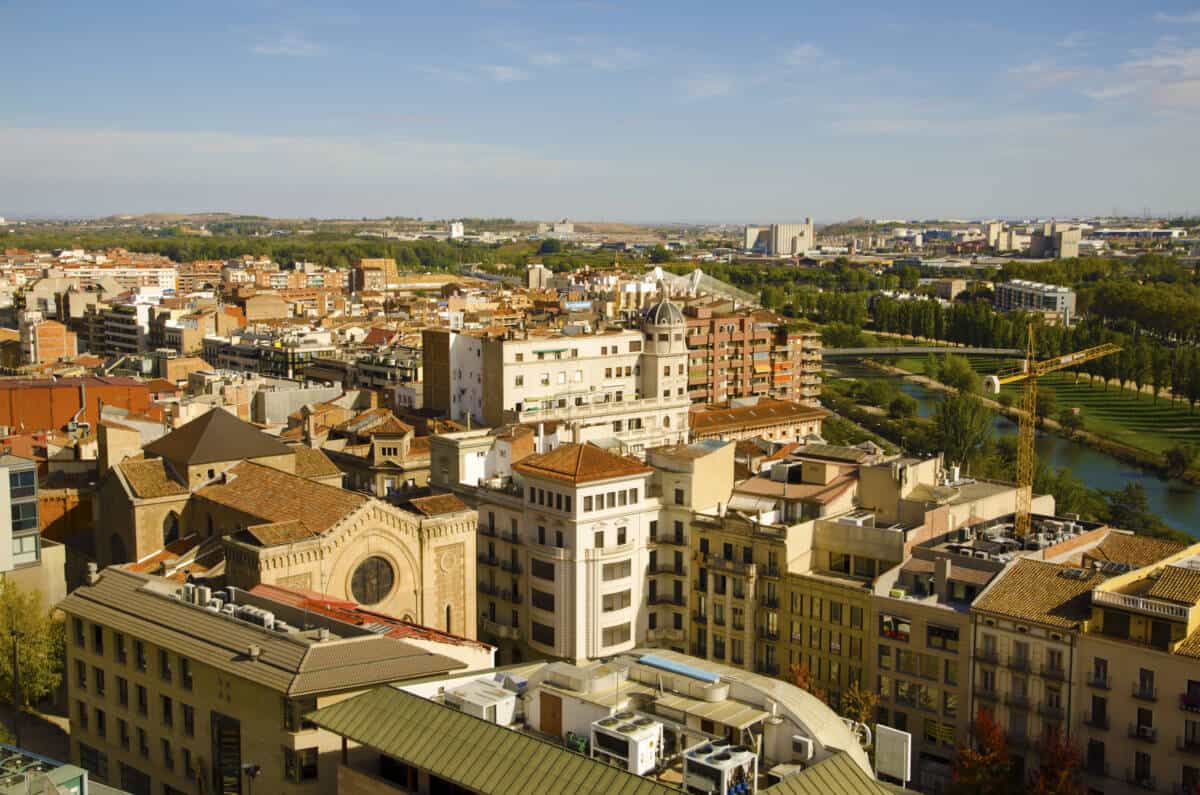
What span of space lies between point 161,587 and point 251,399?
2946 centimetres

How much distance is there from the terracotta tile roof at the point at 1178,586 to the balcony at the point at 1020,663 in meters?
2.62

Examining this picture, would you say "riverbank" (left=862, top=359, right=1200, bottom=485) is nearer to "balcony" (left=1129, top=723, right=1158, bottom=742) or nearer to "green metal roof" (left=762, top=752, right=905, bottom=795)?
"balcony" (left=1129, top=723, right=1158, bottom=742)

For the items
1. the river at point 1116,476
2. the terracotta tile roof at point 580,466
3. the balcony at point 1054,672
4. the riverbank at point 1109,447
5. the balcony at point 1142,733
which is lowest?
the river at point 1116,476

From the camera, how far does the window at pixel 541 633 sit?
31906 millimetres

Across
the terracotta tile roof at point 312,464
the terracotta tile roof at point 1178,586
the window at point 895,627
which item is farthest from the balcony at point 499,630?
the terracotta tile roof at point 1178,586

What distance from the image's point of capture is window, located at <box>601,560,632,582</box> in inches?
1252

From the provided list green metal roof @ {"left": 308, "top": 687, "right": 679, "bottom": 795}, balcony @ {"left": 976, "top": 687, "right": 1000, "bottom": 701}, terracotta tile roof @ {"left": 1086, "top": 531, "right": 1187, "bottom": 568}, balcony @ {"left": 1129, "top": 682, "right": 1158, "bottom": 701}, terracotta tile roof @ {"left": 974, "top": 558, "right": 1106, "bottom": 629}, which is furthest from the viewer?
terracotta tile roof @ {"left": 1086, "top": 531, "right": 1187, "bottom": 568}

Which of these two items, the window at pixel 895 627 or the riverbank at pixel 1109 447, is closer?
the window at pixel 895 627

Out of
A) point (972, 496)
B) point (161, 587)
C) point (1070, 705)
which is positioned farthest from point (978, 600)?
point (161, 587)

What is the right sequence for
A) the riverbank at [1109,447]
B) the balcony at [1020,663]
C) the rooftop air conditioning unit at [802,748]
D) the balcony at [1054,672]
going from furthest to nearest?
the riverbank at [1109,447], the balcony at [1020,663], the balcony at [1054,672], the rooftop air conditioning unit at [802,748]

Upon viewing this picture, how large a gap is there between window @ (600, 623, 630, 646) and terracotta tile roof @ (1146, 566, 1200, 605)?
1245 cm

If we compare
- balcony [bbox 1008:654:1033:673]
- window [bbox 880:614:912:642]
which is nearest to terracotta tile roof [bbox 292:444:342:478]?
window [bbox 880:614:912:642]

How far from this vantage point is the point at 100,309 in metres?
94.8

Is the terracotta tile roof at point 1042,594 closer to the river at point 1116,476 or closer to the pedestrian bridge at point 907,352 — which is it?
the river at point 1116,476
